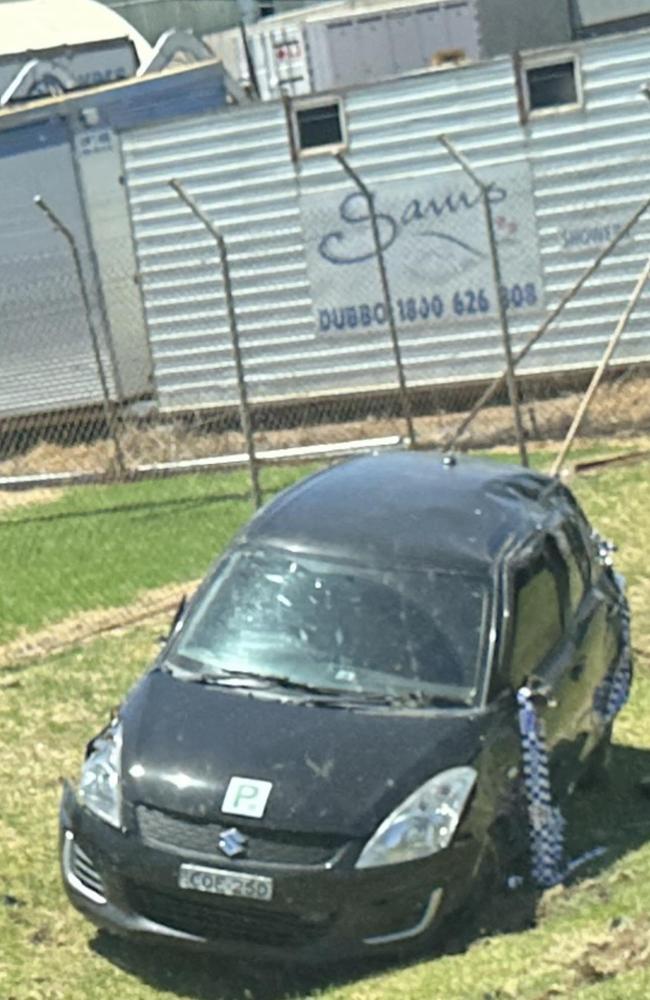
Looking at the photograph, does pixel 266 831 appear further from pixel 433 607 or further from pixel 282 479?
pixel 282 479

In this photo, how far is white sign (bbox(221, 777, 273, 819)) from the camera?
7.64m

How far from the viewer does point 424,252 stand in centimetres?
1906

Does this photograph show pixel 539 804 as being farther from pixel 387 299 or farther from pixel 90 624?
pixel 387 299

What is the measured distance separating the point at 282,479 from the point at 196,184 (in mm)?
3718

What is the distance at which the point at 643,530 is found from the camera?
14.5 metres

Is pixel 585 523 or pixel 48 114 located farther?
pixel 48 114

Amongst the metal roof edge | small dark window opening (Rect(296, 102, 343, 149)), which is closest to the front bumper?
small dark window opening (Rect(296, 102, 343, 149))

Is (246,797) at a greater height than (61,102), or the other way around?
(61,102)

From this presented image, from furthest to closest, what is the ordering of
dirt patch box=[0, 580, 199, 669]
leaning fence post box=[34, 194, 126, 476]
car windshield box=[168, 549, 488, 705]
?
leaning fence post box=[34, 194, 126, 476] < dirt patch box=[0, 580, 199, 669] < car windshield box=[168, 549, 488, 705]

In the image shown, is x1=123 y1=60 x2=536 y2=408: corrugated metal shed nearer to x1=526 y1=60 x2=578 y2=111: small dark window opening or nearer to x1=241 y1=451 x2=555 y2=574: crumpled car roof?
x1=526 y1=60 x2=578 y2=111: small dark window opening

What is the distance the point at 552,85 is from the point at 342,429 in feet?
11.5

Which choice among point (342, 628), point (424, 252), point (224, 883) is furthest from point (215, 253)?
point (224, 883)

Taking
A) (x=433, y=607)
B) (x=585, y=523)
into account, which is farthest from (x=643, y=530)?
(x=433, y=607)

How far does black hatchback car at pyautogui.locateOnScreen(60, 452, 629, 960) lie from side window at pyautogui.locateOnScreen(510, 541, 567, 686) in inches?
0.4
